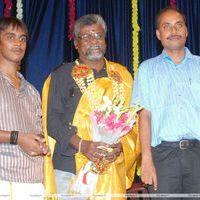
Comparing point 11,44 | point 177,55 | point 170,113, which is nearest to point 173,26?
point 177,55

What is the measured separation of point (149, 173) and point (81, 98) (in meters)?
0.71

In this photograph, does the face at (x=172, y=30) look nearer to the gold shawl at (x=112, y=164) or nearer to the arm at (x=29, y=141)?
the gold shawl at (x=112, y=164)

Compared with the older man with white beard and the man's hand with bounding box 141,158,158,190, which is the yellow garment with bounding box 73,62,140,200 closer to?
the older man with white beard

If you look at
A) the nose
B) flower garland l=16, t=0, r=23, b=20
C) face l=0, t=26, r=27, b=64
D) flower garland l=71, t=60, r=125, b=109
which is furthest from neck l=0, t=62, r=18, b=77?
flower garland l=16, t=0, r=23, b=20

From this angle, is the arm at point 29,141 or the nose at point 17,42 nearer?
the arm at point 29,141

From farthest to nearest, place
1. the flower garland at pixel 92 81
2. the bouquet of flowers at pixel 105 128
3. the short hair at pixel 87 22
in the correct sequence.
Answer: the short hair at pixel 87 22 < the flower garland at pixel 92 81 < the bouquet of flowers at pixel 105 128

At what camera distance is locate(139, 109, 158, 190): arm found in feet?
8.89

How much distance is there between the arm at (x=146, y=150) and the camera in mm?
2708

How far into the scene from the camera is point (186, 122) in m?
2.78

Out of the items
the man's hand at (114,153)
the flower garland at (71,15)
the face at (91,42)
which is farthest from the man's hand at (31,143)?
the flower garland at (71,15)

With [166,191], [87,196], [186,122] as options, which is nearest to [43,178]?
[87,196]

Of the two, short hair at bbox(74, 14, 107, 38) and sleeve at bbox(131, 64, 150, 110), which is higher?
short hair at bbox(74, 14, 107, 38)

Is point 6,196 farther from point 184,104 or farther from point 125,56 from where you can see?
point 125,56

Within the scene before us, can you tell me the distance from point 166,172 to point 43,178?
80 cm
